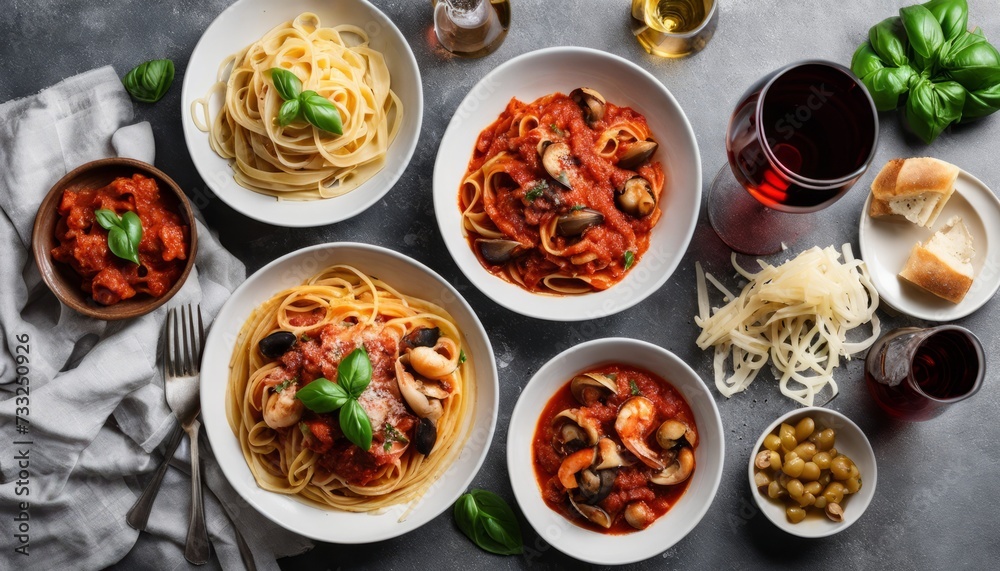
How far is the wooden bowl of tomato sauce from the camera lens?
405cm

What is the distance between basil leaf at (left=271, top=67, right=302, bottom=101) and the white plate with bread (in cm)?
359

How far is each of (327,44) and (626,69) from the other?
1.83 meters

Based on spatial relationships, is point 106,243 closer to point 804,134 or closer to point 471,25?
point 471,25

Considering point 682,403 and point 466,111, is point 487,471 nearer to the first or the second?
point 682,403

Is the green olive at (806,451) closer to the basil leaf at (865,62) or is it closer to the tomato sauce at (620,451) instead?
the tomato sauce at (620,451)

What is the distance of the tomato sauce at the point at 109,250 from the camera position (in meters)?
4.02

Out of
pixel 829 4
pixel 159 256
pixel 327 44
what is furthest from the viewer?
pixel 829 4

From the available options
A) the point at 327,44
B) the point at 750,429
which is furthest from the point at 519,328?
the point at 327,44

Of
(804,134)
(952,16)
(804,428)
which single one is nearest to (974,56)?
(952,16)

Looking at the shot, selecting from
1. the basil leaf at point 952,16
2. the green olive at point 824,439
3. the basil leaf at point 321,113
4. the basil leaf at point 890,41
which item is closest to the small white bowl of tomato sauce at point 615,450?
the green olive at point 824,439

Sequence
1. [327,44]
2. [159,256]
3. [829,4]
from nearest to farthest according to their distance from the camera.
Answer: [159,256], [327,44], [829,4]

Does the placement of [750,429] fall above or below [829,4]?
below

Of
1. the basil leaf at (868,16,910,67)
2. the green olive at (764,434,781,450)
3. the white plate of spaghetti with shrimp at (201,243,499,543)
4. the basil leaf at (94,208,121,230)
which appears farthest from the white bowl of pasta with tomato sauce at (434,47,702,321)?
the basil leaf at (94,208,121,230)

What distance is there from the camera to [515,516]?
4.57 metres
